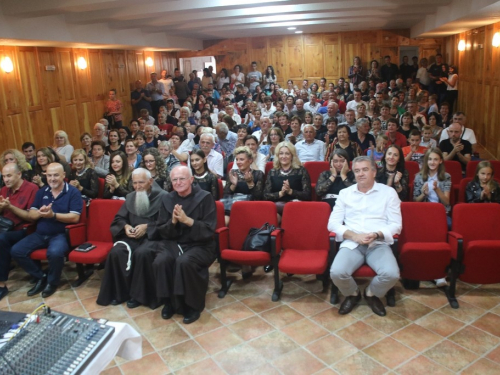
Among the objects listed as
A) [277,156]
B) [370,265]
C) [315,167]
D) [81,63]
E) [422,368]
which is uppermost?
[81,63]

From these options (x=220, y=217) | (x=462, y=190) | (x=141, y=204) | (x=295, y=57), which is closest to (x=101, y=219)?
(x=141, y=204)

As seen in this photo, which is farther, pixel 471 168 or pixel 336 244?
pixel 471 168

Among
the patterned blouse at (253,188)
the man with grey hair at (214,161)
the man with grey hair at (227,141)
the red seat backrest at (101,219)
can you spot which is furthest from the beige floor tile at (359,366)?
the man with grey hair at (227,141)

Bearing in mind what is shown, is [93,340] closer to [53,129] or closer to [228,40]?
[53,129]

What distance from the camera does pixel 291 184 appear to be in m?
4.82

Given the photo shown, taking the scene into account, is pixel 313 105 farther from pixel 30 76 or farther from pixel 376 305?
pixel 376 305

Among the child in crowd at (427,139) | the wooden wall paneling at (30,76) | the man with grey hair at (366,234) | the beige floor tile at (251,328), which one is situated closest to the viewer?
the beige floor tile at (251,328)

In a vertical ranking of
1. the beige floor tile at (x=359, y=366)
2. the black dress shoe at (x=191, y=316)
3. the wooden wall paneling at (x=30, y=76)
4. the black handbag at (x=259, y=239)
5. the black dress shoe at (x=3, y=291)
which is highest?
the wooden wall paneling at (x=30, y=76)

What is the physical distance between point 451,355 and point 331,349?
80 centimetres

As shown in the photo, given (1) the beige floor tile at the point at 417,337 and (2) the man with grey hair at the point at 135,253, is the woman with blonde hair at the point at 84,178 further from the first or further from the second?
(1) the beige floor tile at the point at 417,337

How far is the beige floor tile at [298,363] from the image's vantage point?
2994 millimetres

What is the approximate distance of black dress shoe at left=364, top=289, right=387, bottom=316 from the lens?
3637 millimetres

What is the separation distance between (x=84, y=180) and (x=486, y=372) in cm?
436

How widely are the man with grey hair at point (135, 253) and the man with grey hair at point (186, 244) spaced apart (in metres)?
0.12
